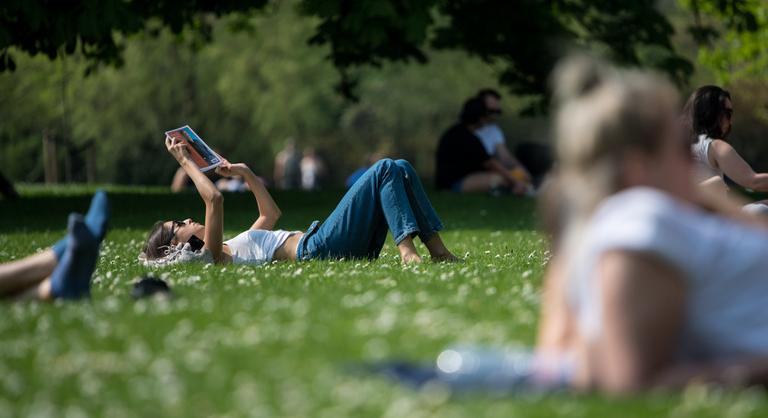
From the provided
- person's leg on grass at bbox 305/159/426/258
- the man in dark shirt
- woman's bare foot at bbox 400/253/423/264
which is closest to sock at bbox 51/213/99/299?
woman's bare foot at bbox 400/253/423/264

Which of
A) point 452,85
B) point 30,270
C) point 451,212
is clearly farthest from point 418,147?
point 30,270

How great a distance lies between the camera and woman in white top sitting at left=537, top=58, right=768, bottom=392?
4809mm

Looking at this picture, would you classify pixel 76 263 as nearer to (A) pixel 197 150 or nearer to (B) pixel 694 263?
(A) pixel 197 150

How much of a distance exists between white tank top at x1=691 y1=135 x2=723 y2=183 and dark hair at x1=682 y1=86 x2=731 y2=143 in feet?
0.21

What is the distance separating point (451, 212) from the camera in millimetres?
20000

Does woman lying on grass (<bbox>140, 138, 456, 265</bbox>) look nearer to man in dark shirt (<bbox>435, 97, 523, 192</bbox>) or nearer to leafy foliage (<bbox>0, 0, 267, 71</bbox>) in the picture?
leafy foliage (<bbox>0, 0, 267, 71</bbox>)

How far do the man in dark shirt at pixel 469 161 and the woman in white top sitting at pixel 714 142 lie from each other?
438 inches

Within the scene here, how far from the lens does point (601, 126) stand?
16.4ft

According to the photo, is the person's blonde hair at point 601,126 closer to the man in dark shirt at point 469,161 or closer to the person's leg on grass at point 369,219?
the person's leg on grass at point 369,219

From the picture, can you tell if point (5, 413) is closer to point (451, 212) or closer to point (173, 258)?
point (173, 258)

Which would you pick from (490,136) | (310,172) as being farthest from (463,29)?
(310,172)

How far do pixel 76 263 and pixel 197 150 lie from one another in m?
3.76

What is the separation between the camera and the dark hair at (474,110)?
2241 cm

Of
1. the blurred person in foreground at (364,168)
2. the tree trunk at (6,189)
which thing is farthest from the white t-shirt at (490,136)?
the tree trunk at (6,189)
